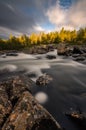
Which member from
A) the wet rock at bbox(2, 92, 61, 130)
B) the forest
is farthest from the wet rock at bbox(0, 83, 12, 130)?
the forest

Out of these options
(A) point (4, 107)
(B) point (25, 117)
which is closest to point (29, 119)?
(B) point (25, 117)

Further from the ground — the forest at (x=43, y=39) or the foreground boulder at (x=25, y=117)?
the foreground boulder at (x=25, y=117)

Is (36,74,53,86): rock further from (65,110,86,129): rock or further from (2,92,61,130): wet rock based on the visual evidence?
(2,92,61,130): wet rock

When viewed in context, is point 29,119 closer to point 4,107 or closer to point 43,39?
point 4,107

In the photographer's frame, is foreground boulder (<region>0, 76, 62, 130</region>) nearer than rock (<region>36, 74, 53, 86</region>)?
Yes

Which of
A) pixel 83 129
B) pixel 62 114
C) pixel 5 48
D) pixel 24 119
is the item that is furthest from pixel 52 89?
pixel 5 48

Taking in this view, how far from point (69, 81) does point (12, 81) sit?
174 inches

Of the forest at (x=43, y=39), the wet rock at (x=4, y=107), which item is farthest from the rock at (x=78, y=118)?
the forest at (x=43, y=39)

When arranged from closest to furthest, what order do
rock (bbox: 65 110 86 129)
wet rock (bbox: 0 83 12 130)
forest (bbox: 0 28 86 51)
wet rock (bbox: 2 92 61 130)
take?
1. wet rock (bbox: 2 92 61 130)
2. wet rock (bbox: 0 83 12 130)
3. rock (bbox: 65 110 86 129)
4. forest (bbox: 0 28 86 51)

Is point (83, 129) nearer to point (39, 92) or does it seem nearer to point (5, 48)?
point (39, 92)

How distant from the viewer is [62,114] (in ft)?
21.0

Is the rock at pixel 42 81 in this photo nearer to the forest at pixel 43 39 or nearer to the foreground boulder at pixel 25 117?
the foreground boulder at pixel 25 117

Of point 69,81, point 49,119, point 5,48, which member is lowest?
point 5,48

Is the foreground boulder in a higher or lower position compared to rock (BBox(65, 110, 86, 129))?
higher
